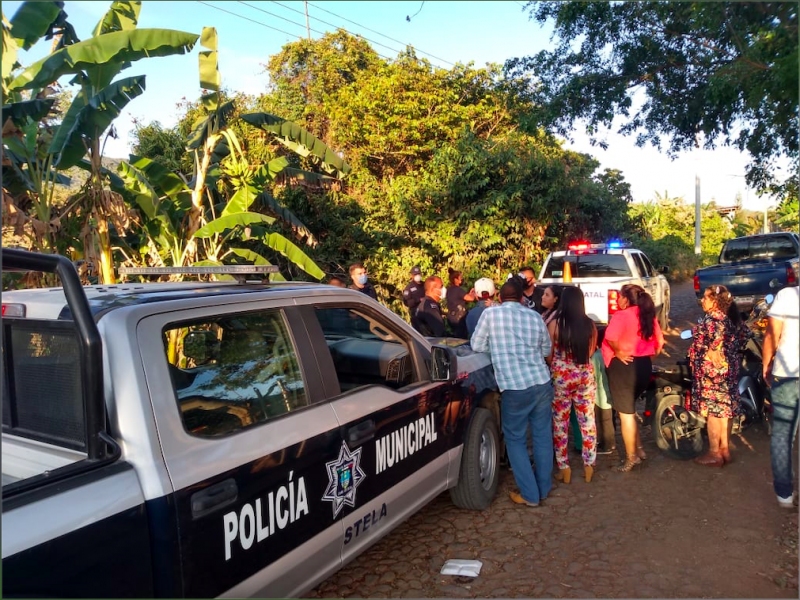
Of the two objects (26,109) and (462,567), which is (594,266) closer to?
(462,567)

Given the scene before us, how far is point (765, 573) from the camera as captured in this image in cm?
387

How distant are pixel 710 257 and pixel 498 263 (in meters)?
22.9

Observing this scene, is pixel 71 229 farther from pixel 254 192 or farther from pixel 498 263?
pixel 498 263

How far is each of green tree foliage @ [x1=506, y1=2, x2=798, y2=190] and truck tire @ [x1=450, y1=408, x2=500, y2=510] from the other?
15.7 ft

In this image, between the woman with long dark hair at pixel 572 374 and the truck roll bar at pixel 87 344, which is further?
the woman with long dark hair at pixel 572 374

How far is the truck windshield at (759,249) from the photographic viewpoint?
14273 millimetres

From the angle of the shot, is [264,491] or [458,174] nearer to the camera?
[264,491]

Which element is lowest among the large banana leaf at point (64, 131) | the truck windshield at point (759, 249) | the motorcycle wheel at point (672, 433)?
the motorcycle wheel at point (672, 433)

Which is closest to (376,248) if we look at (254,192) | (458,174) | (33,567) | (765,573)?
(458,174)

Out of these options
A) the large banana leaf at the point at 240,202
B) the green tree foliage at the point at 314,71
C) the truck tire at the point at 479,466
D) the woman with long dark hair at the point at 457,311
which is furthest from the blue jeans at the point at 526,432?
the green tree foliage at the point at 314,71

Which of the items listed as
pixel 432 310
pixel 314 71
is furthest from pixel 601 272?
pixel 314 71

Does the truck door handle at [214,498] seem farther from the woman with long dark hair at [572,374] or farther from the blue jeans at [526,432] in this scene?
the woman with long dark hair at [572,374]

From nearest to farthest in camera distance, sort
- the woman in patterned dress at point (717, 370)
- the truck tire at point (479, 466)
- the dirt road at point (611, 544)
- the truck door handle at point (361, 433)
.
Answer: the truck door handle at point (361, 433), the dirt road at point (611, 544), the truck tire at point (479, 466), the woman in patterned dress at point (717, 370)

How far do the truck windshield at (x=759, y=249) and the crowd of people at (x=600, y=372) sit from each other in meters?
9.86
